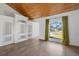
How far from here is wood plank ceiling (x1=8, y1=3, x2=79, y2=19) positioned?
7.99ft

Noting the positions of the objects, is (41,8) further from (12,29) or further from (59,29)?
(12,29)

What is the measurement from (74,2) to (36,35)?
117cm

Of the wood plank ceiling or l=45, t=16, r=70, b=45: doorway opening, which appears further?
l=45, t=16, r=70, b=45: doorway opening

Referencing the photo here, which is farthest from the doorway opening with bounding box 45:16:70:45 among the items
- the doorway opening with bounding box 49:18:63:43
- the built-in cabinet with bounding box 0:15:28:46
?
the built-in cabinet with bounding box 0:15:28:46

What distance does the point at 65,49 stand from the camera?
2.45 metres

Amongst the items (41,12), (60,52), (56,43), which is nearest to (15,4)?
(41,12)

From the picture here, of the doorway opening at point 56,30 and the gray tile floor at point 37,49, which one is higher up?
the doorway opening at point 56,30

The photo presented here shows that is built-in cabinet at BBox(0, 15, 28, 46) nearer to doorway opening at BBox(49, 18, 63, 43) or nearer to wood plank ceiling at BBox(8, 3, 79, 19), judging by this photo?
wood plank ceiling at BBox(8, 3, 79, 19)

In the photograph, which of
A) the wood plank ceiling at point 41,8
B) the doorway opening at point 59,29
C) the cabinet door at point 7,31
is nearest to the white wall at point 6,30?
the cabinet door at point 7,31

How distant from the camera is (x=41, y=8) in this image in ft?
8.30

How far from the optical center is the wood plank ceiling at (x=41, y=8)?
2.44 m

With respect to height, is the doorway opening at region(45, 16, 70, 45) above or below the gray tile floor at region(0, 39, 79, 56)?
above

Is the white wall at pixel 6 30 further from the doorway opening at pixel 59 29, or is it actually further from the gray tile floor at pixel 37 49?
the doorway opening at pixel 59 29

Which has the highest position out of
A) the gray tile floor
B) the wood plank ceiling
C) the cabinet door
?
the wood plank ceiling
